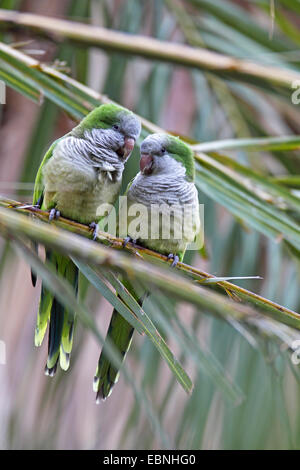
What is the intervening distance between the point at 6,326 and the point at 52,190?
98cm

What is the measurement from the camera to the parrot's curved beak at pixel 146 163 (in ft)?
4.09

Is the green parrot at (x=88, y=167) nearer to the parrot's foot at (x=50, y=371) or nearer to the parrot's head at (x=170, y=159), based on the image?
the parrot's head at (x=170, y=159)

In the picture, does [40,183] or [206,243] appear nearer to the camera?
[40,183]

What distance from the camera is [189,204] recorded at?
1.31m

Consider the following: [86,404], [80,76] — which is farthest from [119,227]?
[86,404]

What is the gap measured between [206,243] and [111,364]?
765mm

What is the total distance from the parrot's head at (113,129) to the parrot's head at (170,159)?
0.25ft

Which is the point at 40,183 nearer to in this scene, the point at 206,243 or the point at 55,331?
the point at 55,331

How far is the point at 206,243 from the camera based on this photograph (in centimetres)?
175

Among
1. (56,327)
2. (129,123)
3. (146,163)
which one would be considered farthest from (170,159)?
(56,327)

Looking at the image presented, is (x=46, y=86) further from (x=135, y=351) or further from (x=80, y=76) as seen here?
(x=135, y=351)

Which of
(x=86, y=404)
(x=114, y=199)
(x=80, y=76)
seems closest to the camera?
(x=114, y=199)

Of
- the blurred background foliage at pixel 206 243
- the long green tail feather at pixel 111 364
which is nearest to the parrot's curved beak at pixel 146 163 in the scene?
the blurred background foliage at pixel 206 243

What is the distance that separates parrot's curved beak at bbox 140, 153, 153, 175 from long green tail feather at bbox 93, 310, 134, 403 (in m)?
0.35
